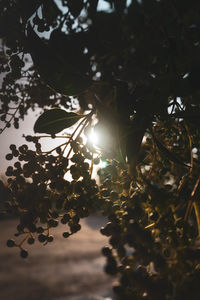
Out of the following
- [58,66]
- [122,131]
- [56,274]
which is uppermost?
[56,274]

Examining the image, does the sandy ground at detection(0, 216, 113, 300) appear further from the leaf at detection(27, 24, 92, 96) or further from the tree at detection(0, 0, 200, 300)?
the leaf at detection(27, 24, 92, 96)

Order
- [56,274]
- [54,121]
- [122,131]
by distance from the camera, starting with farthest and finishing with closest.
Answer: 1. [56,274]
2. [54,121]
3. [122,131]

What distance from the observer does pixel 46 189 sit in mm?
767

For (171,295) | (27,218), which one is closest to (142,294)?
(171,295)

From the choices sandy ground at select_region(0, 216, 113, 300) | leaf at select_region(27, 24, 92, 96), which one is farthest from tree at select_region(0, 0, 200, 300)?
A: sandy ground at select_region(0, 216, 113, 300)

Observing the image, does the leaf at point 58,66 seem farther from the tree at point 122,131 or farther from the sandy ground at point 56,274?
the sandy ground at point 56,274

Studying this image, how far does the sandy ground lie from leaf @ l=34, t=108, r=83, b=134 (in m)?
3.89

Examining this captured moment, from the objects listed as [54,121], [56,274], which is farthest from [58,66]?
[56,274]

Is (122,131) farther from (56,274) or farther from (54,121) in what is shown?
(56,274)

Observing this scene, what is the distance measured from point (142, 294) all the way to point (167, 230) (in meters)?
0.16

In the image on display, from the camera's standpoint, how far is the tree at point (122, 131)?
0.47 metres

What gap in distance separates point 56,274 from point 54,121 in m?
6.17

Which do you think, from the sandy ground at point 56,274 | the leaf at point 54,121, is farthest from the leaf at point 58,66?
the sandy ground at point 56,274

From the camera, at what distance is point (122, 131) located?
735 mm
